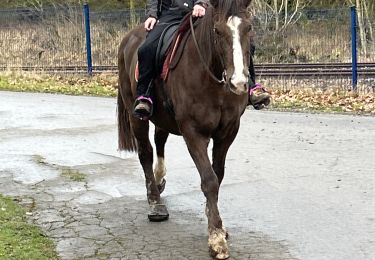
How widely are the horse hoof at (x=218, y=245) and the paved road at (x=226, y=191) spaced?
147 mm

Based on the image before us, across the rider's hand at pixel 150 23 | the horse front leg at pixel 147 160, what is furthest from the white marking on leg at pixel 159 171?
the rider's hand at pixel 150 23

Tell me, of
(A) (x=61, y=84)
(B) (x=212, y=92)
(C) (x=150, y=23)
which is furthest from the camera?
(A) (x=61, y=84)

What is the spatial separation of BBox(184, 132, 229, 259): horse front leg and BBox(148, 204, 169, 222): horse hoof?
112 centimetres

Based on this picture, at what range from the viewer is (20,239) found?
19.7ft

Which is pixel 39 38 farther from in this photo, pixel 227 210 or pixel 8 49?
pixel 227 210

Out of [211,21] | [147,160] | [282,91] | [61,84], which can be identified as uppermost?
[211,21]

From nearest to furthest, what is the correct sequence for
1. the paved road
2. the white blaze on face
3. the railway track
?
the white blaze on face < the paved road < the railway track

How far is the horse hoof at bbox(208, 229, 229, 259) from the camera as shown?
17.5ft

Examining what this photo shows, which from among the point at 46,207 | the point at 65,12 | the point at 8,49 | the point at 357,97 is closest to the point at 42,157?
the point at 46,207

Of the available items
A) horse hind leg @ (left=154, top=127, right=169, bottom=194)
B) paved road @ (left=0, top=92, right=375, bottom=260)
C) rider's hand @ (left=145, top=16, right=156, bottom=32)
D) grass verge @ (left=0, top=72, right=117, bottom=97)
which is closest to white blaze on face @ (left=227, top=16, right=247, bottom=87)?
paved road @ (left=0, top=92, right=375, bottom=260)

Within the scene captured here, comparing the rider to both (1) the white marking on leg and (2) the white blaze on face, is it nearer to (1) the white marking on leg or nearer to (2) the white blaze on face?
(2) the white blaze on face

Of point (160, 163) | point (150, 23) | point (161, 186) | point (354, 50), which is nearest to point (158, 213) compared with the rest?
point (161, 186)

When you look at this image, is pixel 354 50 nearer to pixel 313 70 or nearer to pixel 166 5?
pixel 313 70

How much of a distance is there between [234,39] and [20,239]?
2831mm
